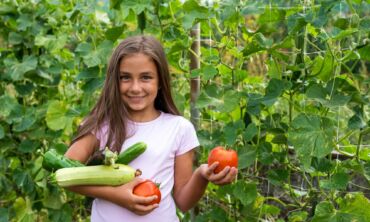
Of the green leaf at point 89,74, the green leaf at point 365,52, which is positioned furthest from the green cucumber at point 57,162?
the green leaf at point 365,52

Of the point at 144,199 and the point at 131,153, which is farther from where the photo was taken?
the point at 131,153

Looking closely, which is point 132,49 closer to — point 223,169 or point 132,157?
point 132,157

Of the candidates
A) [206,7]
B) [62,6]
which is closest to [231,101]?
[206,7]

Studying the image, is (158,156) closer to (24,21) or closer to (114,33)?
(114,33)

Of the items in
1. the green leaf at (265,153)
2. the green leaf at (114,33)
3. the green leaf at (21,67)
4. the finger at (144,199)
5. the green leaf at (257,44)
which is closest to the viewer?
the finger at (144,199)

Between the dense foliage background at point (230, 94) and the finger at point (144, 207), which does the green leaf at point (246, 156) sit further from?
the finger at point (144, 207)

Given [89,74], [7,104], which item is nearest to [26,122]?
[7,104]

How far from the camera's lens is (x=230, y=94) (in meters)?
2.12

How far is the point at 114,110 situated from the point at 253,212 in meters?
0.73

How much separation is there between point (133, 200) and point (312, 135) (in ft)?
1.93

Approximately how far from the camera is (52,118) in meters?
2.65

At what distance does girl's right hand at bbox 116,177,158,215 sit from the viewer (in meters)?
1.68

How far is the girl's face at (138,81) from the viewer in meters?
1.84

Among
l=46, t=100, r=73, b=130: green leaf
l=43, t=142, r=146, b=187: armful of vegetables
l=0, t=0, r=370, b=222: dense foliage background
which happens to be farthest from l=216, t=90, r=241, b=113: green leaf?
l=46, t=100, r=73, b=130: green leaf
